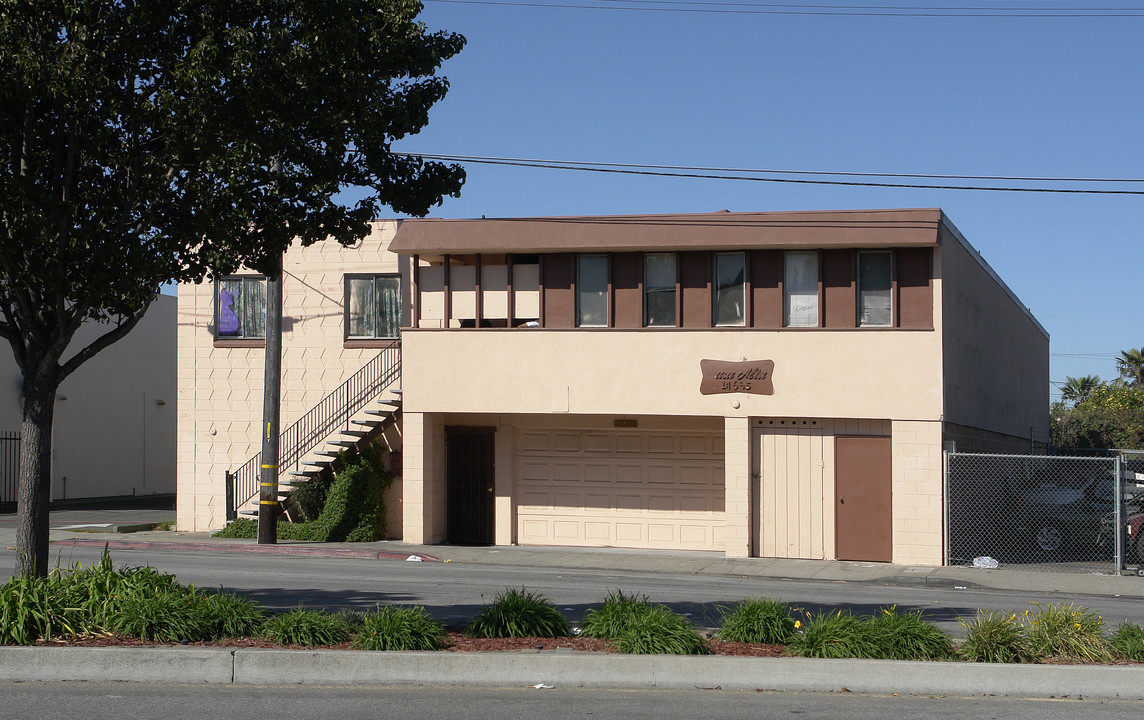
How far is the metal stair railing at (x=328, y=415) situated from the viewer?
23344mm

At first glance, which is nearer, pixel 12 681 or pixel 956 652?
pixel 12 681

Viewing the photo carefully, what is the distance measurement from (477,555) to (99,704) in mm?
12680

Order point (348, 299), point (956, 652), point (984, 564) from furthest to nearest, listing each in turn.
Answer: point (348, 299) < point (984, 564) < point (956, 652)

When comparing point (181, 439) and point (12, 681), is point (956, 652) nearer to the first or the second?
point (12, 681)

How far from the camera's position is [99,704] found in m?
7.87

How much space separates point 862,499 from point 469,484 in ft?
25.8

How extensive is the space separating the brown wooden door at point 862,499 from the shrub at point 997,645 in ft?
35.8

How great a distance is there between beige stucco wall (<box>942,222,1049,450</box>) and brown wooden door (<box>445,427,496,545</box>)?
901 centimetres

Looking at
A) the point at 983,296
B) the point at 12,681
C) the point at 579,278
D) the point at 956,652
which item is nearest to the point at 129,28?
the point at 12,681

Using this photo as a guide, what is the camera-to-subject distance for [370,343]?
23.5 metres

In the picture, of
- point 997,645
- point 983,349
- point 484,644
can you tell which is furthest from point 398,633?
point 983,349

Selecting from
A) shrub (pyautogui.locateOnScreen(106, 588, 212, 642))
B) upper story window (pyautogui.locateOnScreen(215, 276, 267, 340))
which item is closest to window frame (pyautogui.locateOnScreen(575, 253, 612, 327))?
upper story window (pyautogui.locateOnScreen(215, 276, 267, 340))

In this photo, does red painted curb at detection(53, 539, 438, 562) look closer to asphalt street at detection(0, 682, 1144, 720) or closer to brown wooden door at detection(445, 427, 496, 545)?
brown wooden door at detection(445, 427, 496, 545)

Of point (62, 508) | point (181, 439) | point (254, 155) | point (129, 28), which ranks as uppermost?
point (129, 28)
